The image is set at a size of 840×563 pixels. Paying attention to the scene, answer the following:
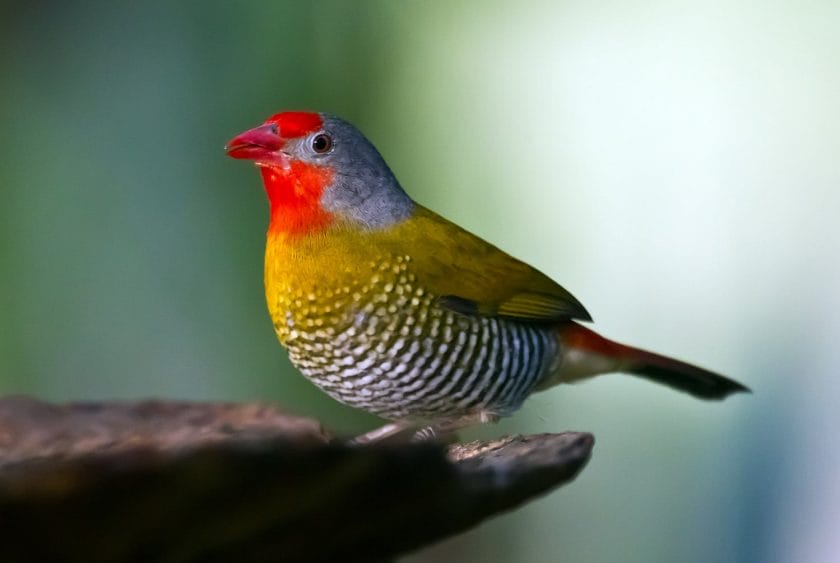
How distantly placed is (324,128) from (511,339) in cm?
65

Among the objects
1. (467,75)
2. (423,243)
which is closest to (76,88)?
(467,75)

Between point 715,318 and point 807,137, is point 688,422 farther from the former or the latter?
point 807,137

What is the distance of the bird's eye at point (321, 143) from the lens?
2213mm

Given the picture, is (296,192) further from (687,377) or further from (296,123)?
(687,377)

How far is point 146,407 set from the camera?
5.44 ft

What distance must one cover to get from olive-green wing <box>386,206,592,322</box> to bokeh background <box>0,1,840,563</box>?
1082mm

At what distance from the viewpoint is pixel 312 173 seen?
2201mm

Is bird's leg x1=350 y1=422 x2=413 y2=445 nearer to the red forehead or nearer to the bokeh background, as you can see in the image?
the red forehead

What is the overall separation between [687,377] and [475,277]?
72 cm

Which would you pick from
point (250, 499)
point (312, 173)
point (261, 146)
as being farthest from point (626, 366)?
point (250, 499)

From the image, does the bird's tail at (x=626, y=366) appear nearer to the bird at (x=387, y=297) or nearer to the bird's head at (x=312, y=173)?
the bird at (x=387, y=297)

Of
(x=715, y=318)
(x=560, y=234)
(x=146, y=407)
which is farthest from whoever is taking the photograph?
(x=560, y=234)

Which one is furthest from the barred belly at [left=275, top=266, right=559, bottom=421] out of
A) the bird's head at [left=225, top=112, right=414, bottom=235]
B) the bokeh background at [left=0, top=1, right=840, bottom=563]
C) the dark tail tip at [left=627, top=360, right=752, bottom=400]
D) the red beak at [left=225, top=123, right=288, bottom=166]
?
the bokeh background at [left=0, top=1, right=840, bottom=563]

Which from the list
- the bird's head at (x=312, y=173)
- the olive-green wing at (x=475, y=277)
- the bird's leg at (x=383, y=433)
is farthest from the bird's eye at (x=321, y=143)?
the bird's leg at (x=383, y=433)
